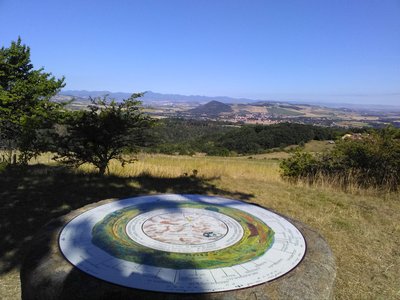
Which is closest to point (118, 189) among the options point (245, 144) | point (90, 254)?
point (90, 254)

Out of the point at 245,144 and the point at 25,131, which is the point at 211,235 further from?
the point at 245,144

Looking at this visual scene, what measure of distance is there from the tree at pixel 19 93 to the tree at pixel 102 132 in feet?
7.26

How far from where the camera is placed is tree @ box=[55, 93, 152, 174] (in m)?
7.51

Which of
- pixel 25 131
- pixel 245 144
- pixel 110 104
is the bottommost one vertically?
pixel 245 144

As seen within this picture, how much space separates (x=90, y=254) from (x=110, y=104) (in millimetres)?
5606

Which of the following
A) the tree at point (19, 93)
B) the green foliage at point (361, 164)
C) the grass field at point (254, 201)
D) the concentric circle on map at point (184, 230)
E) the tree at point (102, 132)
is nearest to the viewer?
the concentric circle on map at point (184, 230)

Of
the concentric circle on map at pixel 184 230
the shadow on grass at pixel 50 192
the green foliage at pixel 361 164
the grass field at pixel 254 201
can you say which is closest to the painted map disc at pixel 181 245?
the concentric circle on map at pixel 184 230

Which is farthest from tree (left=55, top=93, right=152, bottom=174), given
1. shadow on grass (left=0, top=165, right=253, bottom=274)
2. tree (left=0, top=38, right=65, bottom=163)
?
tree (left=0, top=38, right=65, bottom=163)

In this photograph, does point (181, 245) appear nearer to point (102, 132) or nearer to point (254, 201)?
point (254, 201)

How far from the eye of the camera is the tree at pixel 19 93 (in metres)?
9.75

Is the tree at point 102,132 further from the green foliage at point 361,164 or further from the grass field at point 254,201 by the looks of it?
the green foliage at point 361,164

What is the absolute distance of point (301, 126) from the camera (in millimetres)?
63125

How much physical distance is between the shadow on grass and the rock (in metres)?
1.31

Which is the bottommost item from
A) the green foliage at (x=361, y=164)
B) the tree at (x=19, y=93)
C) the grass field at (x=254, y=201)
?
the grass field at (x=254, y=201)
